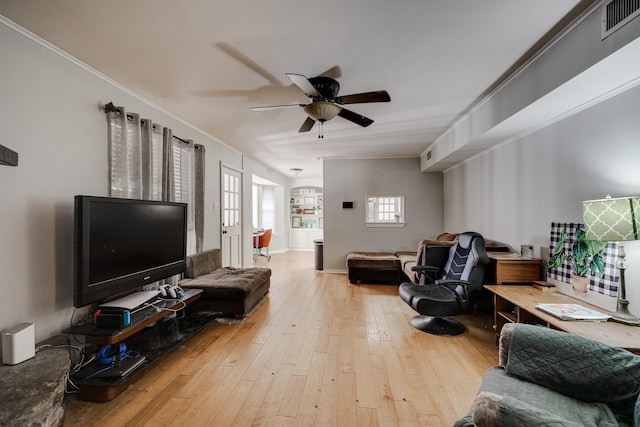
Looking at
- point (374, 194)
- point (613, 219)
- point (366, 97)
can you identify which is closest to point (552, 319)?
point (613, 219)

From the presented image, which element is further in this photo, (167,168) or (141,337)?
(167,168)

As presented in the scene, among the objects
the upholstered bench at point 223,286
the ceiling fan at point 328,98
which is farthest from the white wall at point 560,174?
the upholstered bench at point 223,286

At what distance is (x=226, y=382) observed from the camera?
212 cm

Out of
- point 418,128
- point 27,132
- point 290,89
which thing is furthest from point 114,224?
point 418,128

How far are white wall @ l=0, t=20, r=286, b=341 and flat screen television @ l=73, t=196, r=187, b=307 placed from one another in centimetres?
33

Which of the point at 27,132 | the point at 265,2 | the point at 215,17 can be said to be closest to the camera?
the point at 265,2

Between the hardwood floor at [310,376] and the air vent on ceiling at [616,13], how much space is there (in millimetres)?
2423

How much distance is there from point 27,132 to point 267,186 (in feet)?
23.3

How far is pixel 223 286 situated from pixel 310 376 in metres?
1.59

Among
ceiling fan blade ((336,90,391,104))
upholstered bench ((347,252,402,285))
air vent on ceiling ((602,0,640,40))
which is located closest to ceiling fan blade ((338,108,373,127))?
ceiling fan blade ((336,90,391,104))

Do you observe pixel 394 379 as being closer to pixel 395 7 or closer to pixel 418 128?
pixel 395 7

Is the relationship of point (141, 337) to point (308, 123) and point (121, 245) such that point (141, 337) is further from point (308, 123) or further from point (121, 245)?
point (308, 123)

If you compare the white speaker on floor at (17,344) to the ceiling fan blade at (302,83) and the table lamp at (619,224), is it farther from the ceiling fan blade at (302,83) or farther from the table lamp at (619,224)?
the table lamp at (619,224)

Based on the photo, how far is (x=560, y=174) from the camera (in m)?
2.54
